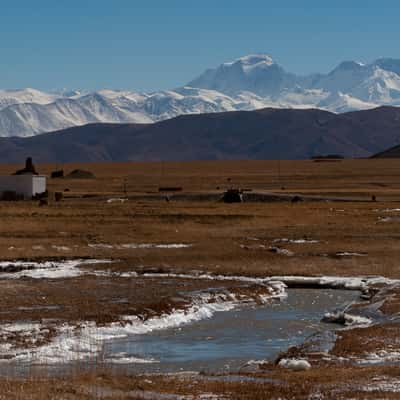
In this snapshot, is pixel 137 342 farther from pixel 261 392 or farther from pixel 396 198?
pixel 396 198

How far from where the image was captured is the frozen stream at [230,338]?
70.6ft

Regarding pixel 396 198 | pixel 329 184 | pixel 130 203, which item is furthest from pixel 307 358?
pixel 329 184

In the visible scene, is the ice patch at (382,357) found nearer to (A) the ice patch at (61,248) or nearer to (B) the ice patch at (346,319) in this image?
(B) the ice patch at (346,319)

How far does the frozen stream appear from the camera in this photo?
21516 millimetres

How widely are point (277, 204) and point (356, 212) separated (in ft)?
30.1

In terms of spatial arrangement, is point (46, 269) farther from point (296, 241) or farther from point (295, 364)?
point (295, 364)

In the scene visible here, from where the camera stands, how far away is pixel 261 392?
16828 mm

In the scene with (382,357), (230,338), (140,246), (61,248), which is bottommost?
(230,338)

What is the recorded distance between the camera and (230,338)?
973 inches

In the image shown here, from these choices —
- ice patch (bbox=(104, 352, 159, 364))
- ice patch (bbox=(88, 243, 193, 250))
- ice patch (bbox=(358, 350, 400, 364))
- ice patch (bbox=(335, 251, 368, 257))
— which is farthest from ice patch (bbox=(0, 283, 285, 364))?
ice patch (bbox=(88, 243, 193, 250))

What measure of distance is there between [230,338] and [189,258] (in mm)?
15299

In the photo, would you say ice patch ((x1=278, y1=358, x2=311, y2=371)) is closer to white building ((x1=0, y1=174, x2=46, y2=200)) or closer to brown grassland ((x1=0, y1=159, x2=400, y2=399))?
brown grassland ((x1=0, y1=159, x2=400, y2=399))

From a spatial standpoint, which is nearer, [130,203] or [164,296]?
[164,296]

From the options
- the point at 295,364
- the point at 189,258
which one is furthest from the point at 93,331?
the point at 189,258
